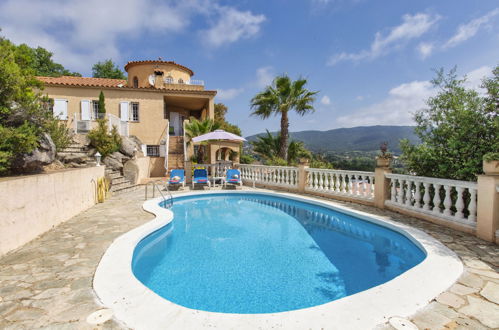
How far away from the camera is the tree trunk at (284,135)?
57.8ft

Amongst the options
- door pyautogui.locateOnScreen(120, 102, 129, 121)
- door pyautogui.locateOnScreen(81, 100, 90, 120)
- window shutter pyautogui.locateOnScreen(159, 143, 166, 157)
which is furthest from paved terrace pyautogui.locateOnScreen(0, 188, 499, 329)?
door pyautogui.locateOnScreen(81, 100, 90, 120)

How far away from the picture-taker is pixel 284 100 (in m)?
17.3

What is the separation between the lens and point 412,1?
28.5ft

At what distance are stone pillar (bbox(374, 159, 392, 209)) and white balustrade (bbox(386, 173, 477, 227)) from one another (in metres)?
0.17

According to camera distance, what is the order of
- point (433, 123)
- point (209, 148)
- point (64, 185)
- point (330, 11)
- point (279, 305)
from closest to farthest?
point (279, 305)
point (64, 185)
point (433, 123)
point (330, 11)
point (209, 148)

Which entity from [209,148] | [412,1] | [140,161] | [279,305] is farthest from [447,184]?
[140,161]

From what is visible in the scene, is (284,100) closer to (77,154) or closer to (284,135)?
(284,135)

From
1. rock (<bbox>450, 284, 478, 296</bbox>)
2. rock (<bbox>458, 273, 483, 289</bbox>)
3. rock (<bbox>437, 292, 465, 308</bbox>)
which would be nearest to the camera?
rock (<bbox>437, 292, 465, 308</bbox>)

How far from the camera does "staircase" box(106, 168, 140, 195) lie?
35.2ft

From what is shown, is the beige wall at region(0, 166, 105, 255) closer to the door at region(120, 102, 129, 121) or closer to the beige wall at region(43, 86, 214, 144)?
the beige wall at region(43, 86, 214, 144)

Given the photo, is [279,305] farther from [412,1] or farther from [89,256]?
[412,1]

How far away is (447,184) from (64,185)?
9.96m

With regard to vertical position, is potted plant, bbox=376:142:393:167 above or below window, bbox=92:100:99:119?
below

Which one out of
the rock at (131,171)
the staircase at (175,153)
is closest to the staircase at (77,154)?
the rock at (131,171)
